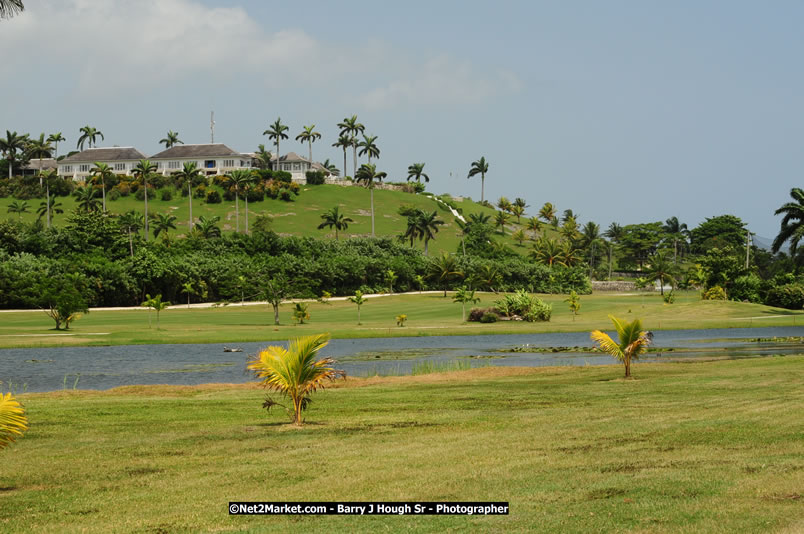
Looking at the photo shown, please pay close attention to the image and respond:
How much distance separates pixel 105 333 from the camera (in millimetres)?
78562

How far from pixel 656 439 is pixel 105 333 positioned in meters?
67.2

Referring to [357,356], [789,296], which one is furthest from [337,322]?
[789,296]

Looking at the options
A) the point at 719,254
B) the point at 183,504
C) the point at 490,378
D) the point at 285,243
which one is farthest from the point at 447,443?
the point at 285,243

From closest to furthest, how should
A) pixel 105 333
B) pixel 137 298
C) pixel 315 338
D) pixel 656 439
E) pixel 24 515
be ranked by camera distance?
pixel 24 515 → pixel 656 439 → pixel 315 338 → pixel 105 333 → pixel 137 298

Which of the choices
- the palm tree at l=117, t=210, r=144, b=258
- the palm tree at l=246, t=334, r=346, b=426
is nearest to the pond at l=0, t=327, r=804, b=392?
the palm tree at l=246, t=334, r=346, b=426

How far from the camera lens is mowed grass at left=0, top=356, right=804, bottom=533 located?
13.6 meters

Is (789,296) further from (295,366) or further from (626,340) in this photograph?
(295,366)

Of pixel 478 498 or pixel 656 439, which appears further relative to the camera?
pixel 656 439

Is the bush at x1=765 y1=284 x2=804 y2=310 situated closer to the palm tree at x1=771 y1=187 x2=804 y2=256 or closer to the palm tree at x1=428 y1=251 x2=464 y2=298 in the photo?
the palm tree at x1=771 y1=187 x2=804 y2=256

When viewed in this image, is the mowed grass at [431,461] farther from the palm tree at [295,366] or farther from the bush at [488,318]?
the bush at [488,318]

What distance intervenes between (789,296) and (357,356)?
78657 mm

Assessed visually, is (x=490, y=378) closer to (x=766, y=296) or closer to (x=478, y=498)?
(x=478, y=498)

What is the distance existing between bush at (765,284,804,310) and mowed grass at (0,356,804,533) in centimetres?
9336

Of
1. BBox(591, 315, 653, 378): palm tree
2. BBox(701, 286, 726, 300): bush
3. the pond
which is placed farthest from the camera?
BBox(701, 286, 726, 300): bush
